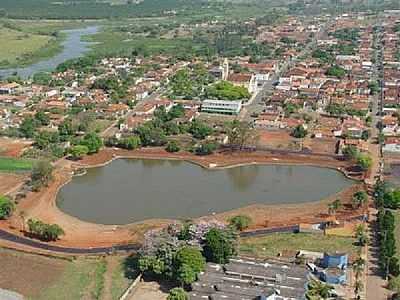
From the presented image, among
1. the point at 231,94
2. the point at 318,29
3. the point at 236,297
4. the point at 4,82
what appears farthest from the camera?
the point at 318,29

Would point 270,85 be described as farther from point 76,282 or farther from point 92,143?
point 76,282

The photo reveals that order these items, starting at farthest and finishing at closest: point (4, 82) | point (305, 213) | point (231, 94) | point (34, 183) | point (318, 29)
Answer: point (318, 29) < point (4, 82) < point (231, 94) < point (34, 183) < point (305, 213)

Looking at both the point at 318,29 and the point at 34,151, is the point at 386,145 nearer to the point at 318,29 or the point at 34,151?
the point at 34,151

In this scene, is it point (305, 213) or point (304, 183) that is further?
point (304, 183)

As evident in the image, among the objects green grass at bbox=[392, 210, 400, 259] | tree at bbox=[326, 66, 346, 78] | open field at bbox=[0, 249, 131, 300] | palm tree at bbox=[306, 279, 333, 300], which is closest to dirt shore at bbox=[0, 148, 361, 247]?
open field at bbox=[0, 249, 131, 300]

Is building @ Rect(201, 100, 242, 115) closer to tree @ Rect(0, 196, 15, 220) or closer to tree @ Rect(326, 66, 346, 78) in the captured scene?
tree @ Rect(326, 66, 346, 78)

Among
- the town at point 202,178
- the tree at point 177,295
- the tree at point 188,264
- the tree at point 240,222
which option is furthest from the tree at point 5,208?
the tree at point 177,295

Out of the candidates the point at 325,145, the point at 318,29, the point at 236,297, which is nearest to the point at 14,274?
the point at 236,297
